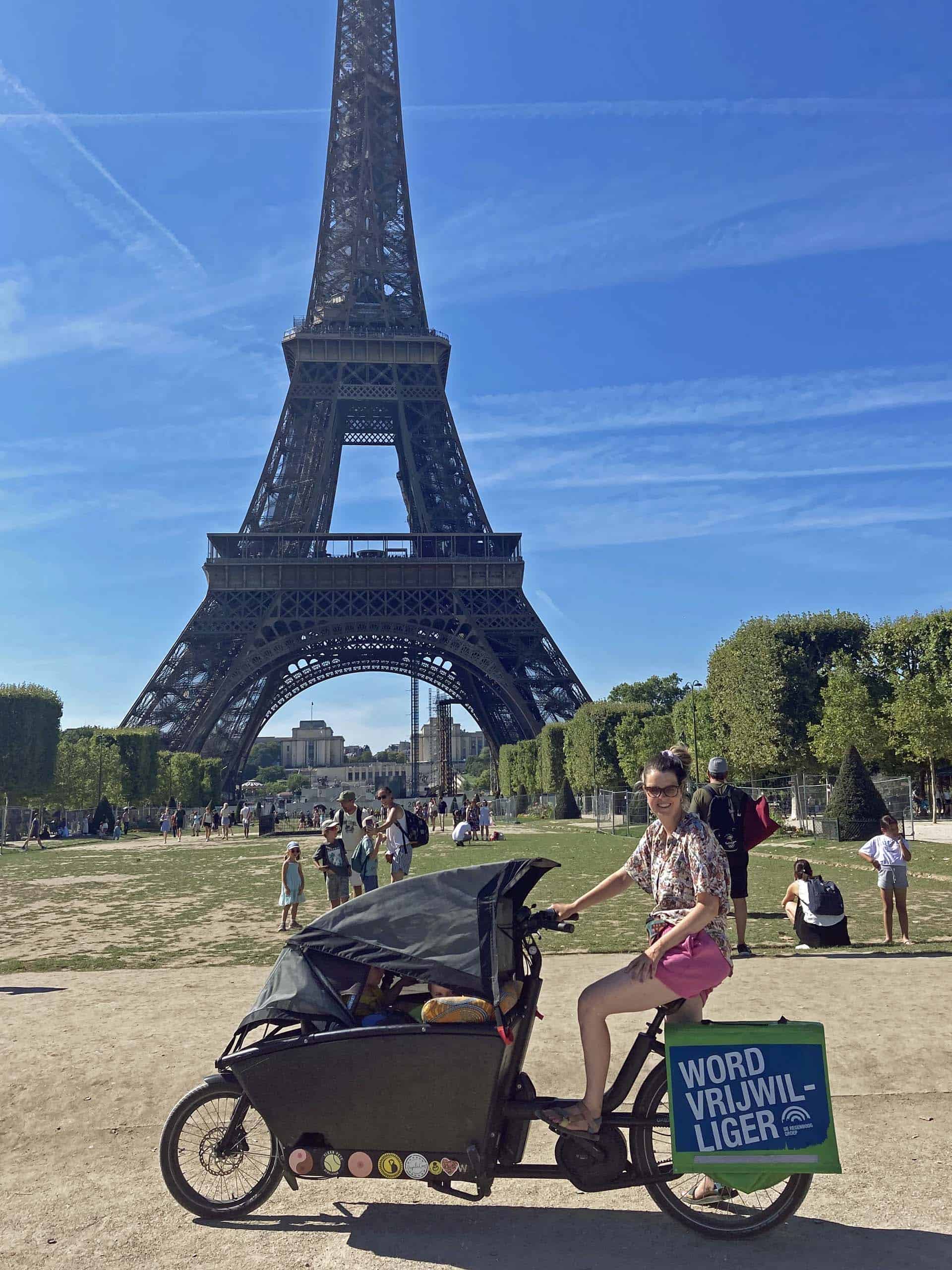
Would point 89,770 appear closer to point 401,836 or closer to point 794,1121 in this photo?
point 401,836

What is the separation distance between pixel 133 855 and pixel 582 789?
1131 inches

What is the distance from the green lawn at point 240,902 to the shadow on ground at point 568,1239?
5.59 m

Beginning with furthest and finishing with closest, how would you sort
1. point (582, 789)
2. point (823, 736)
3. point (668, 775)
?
point (582, 789)
point (823, 736)
point (668, 775)

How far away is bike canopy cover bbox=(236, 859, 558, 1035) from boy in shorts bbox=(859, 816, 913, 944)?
6615 millimetres

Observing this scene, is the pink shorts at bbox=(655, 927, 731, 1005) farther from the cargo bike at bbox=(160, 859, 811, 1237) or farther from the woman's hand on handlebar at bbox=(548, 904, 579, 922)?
the woman's hand on handlebar at bbox=(548, 904, 579, 922)

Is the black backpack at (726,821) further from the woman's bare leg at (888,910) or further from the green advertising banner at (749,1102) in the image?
the green advertising banner at (749,1102)

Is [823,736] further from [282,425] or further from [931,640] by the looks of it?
[282,425]

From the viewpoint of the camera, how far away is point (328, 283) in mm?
64250

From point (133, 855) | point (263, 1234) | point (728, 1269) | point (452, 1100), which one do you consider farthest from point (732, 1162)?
point (133, 855)

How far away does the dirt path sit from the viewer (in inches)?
152

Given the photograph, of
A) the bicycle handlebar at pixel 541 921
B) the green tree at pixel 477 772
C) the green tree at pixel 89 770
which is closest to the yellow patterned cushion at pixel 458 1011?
the bicycle handlebar at pixel 541 921

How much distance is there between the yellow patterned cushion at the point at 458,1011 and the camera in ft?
13.2

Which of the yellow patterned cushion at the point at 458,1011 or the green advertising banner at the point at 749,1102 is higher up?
the yellow patterned cushion at the point at 458,1011

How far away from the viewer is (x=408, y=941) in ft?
13.9
